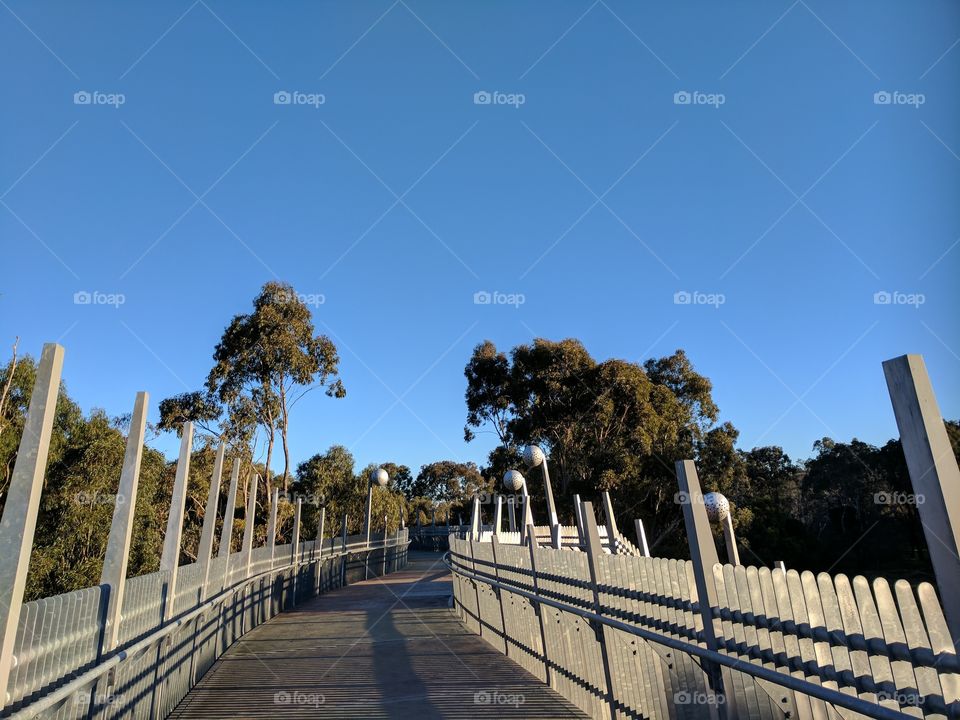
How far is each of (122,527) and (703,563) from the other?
4.28 meters

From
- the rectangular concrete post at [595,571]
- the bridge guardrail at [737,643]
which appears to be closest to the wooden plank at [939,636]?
the bridge guardrail at [737,643]

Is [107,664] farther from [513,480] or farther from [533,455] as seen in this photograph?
[513,480]

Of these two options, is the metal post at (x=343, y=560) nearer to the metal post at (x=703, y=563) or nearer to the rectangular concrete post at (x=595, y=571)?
the rectangular concrete post at (x=595, y=571)

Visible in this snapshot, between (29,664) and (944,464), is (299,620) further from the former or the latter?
(944,464)

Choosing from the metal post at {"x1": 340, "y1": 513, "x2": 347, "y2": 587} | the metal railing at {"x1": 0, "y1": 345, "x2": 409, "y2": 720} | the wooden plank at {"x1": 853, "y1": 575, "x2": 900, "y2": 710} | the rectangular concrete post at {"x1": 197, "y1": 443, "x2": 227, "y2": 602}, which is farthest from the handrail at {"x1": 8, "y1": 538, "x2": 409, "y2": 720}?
the metal post at {"x1": 340, "y1": 513, "x2": 347, "y2": 587}

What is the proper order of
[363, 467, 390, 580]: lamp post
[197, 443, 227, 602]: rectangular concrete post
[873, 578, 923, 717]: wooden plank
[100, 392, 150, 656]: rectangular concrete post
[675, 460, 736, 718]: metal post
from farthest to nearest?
[363, 467, 390, 580]: lamp post
[197, 443, 227, 602]: rectangular concrete post
[100, 392, 150, 656]: rectangular concrete post
[675, 460, 736, 718]: metal post
[873, 578, 923, 717]: wooden plank

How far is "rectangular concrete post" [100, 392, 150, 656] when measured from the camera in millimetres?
4629

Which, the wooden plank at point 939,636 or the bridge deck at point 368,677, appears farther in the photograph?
the bridge deck at point 368,677

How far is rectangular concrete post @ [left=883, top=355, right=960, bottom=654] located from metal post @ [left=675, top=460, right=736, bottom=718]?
1.44m

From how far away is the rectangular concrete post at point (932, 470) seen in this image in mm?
2078

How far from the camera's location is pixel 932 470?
2.09 m

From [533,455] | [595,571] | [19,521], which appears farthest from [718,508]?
[19,521]

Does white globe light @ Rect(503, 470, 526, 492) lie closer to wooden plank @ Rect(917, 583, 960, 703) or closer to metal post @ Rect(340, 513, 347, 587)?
wooden plank @ Rect(917, 583, 960, 703)

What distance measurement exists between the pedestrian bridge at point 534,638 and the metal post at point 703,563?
0.5 inches
